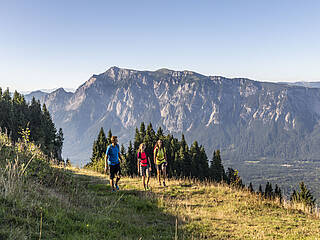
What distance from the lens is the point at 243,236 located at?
24.7 ft

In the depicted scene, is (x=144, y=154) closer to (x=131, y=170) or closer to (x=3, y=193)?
(x=3, y=193)

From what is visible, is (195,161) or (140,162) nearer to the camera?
(140,162)

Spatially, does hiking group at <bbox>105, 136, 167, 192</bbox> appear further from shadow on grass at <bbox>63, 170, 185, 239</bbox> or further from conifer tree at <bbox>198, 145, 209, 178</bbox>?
conifer tree at <bbox>198, 145, 209, 178</bbox>

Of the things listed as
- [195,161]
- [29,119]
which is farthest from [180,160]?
[29,119]

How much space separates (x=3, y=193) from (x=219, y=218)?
759 centimetres

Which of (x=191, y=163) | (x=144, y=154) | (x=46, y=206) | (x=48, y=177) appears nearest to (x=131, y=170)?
(x=191, y=163)

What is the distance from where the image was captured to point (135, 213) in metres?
9.17

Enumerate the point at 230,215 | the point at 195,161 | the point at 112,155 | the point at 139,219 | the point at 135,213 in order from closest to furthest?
the point at 139,219
the point at 135,213
the point at 230,215
the point at 112,155
the point at 195,161

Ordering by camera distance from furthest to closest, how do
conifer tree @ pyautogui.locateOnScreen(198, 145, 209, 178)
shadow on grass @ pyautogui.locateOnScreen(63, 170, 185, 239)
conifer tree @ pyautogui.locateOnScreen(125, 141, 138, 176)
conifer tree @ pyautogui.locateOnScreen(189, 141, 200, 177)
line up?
conifer tree @ pyautogui.locateOnScreen(198, 145, 209, 178) < conifer tree @ pyautogui.locateOnScreen(125, 141, 138, 176) < conifer tree @ pyautogui.locateOnScreen(189, 141, 200, 177) < shadow on grass @ pyautogui.locateOnScreen(63, 170, 185, 239)

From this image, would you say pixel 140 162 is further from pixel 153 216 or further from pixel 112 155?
pixel 153 216

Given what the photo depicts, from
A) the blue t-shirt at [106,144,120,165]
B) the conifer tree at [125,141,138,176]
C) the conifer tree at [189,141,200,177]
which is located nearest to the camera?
the blue t-shirt at [106,144,120,165]

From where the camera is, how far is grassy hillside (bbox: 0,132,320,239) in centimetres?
532

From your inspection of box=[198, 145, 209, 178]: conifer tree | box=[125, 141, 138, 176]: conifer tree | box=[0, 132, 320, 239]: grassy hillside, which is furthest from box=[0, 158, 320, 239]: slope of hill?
box=[198, 145, 209, 178]: conifer tree

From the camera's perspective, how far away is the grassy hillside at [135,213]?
5.32 meters
